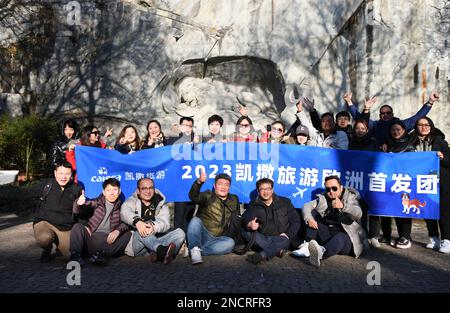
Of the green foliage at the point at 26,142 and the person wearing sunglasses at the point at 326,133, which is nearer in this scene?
the person wearing sunglasses at the point at 326,133

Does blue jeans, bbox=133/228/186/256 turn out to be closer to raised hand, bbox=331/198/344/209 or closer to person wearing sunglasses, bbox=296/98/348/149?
raised hand, bbox=331/198/344/209

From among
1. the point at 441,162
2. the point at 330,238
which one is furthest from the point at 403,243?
the point at 330,238

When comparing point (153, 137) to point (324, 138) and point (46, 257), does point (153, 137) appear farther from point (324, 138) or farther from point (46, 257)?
point (324, 138)

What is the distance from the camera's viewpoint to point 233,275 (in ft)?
14.6

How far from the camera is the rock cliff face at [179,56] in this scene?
1180cm

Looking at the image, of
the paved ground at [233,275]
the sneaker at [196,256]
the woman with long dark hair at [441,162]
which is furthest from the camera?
the woman with long dark hair at [441,162]

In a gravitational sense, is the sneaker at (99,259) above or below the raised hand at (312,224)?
below

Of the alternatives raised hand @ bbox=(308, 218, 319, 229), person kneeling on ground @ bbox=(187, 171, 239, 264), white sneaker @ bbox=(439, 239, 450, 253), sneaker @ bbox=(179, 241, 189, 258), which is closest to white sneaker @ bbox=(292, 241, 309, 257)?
raised hand @ bbox=(308, 218, 319, 229)

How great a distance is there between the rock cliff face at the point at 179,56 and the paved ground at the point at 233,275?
7048 mm

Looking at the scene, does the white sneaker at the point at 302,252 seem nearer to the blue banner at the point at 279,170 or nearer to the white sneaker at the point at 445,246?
the blue banner at the point at 279,170

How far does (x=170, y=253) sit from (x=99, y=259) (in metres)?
0.75

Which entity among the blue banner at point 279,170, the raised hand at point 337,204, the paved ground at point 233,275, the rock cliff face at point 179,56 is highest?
the rock cliff face at point 179,56

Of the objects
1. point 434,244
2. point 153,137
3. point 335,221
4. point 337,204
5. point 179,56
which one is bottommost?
point 434,244

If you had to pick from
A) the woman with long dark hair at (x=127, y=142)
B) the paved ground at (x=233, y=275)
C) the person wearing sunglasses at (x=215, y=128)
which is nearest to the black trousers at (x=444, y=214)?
the paved ground at (x=233, y=275)
